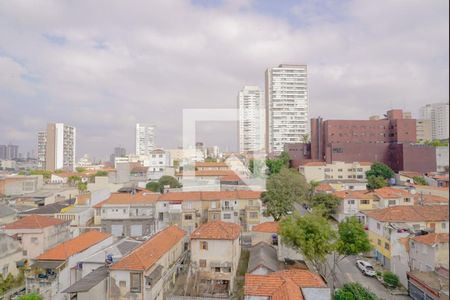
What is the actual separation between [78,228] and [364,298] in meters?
17.7

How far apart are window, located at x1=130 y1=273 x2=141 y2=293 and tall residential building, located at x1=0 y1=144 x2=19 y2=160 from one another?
102 metres

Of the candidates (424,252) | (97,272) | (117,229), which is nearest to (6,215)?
(117,229)

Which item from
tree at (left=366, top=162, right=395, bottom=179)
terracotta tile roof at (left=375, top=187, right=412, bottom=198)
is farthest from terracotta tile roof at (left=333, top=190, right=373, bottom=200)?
tree at (left=366, top=162, right=395, bottom=179)

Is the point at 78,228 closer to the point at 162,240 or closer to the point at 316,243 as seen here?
the point at 162,240

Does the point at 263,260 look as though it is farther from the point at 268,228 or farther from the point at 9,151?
the point at 9,151

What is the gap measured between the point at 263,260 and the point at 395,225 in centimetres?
717

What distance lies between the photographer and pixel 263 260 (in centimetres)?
1361

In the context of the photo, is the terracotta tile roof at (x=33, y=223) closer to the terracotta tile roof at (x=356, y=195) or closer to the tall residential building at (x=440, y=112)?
the tall residential building at (x=440, y=112)

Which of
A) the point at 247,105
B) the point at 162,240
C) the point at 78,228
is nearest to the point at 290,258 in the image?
the point at 162,240

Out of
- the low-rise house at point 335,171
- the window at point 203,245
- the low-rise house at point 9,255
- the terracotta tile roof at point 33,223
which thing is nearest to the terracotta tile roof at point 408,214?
the window at point 203,245

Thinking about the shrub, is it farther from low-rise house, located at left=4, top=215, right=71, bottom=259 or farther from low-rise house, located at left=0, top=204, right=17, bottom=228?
low-rise house, located at left=0, top=204, right=17, bottom=228

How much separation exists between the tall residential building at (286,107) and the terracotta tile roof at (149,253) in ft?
167

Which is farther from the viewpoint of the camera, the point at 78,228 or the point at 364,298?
the point at 78,228

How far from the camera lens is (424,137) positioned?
62.4 meters
